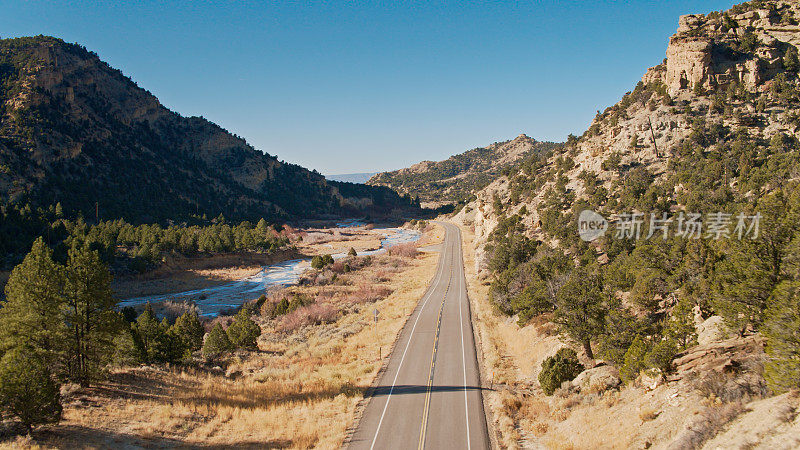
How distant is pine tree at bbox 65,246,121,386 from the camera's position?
60.9 ft

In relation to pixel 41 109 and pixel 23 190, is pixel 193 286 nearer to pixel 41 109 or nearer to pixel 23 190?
pixel 23 190

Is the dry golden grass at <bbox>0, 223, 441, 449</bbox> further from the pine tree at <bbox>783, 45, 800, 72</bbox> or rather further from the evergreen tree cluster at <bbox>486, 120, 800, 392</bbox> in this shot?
the pine tree at <bbox>783, 45, 800, 72</bbox>

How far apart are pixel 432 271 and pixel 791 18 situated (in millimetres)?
61628

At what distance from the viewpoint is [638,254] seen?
2528 centimetres

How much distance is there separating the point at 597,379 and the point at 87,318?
26279 millimetres

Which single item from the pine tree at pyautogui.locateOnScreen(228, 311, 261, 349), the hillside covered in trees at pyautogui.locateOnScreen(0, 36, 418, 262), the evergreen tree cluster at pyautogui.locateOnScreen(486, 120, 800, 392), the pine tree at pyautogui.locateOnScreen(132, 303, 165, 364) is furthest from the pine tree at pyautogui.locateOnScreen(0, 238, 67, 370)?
the hillside covered in trees at pyautogui.locateOnScreen(0, 36, 418, 262)

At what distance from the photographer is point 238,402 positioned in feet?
66.2

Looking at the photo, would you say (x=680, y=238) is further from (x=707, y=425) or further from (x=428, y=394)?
(x=428, y=394)

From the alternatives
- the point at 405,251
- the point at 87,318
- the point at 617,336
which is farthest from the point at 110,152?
the point at 617,336

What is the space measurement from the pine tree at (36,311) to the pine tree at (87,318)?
545mm

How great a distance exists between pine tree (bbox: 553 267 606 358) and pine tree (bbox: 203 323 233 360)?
2396 cm

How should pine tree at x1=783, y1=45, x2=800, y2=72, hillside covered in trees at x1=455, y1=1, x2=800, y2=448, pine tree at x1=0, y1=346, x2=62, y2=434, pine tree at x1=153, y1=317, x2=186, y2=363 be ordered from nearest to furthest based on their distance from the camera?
pine tree at x1=0, y1=346, x2=62, y2=434 → hillside covered in trees at x1=455, y1=1, x2=800, y2=448 → pine tree at x1=153, y1=317, x2=186, y2=363 → pine tree at x1=783, y1=45, x2=800, y2=72

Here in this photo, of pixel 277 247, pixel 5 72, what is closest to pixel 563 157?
pixel 277 247

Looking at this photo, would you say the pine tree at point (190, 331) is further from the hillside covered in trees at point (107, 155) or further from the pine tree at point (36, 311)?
the hillside covered in trees at point (107, 155)
